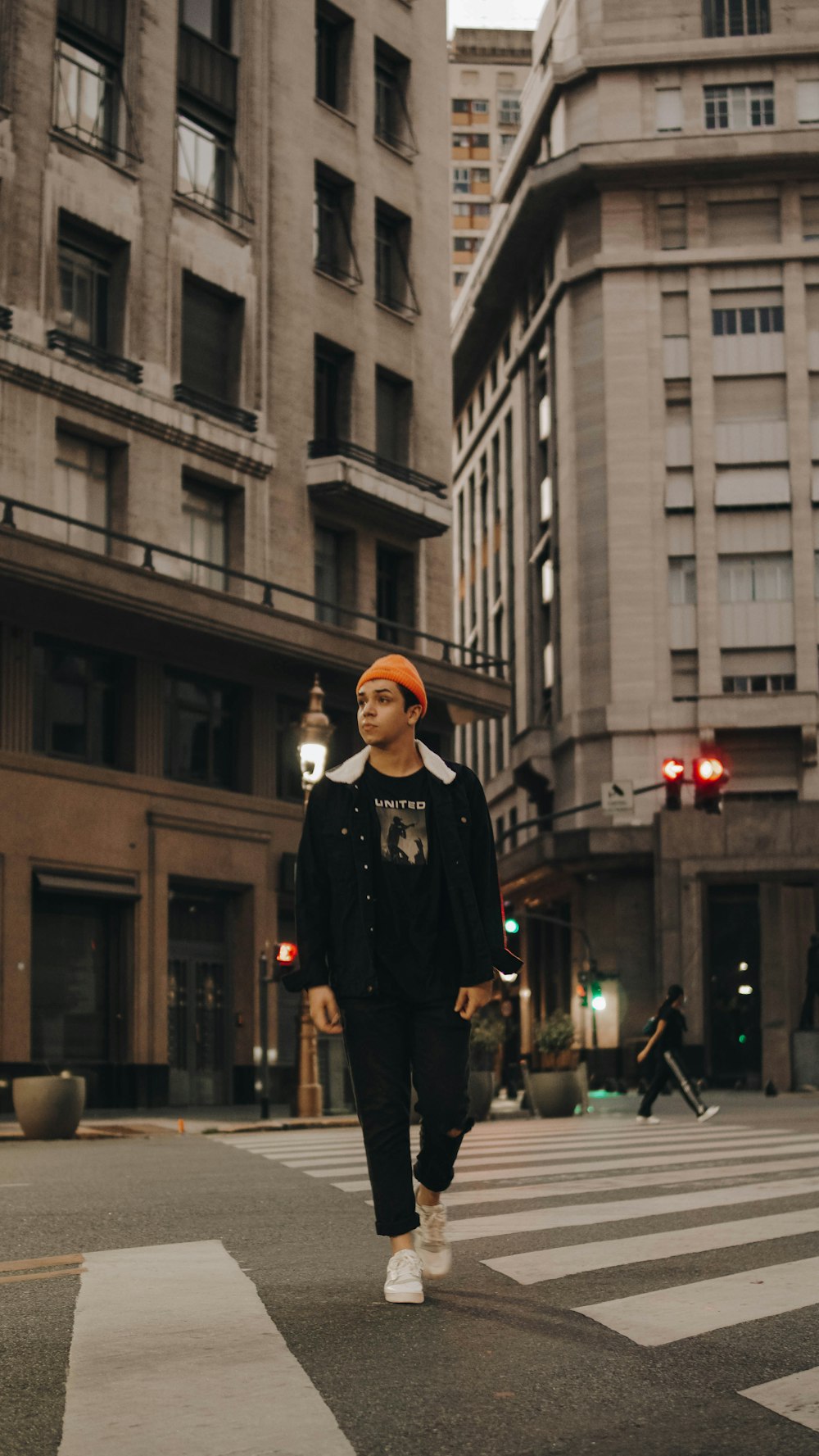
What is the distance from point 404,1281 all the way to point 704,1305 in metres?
0.85

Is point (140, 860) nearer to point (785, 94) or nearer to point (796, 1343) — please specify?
point (796, 1343)

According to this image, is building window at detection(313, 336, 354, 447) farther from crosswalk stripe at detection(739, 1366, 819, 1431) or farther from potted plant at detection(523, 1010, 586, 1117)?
crosswalk stripe at detection(739, 1366, 819, 1431)

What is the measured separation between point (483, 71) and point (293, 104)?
87.0 metres

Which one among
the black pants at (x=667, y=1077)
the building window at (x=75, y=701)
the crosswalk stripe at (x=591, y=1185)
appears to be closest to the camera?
the crosswalk stripe at (x=591, y=1185)

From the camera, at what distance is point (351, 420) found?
34781mm

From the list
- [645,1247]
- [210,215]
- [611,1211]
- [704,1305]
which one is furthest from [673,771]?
[704,1305]

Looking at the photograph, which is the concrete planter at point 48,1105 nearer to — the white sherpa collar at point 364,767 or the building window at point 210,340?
the white sherpa collar at point 364,767

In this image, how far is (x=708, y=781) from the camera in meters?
25.4

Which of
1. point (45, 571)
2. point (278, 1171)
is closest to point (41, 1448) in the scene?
point (278, 1171)

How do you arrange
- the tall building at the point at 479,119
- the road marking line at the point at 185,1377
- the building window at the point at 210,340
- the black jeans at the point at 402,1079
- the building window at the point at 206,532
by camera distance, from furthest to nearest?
the tall building at the point at 479,119 → the building window at the point at 210,340 → the building window at the point at 206,532 → the black jeans at the point at 402,1079 → the road marking line at the point at 185,1377

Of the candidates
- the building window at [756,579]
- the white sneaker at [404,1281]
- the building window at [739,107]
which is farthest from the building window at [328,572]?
the building window at [739,107]

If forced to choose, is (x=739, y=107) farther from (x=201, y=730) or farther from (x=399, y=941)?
(x=399, y=941)

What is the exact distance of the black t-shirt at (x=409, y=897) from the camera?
17.9 ft

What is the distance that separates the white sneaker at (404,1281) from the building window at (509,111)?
116721 mm
